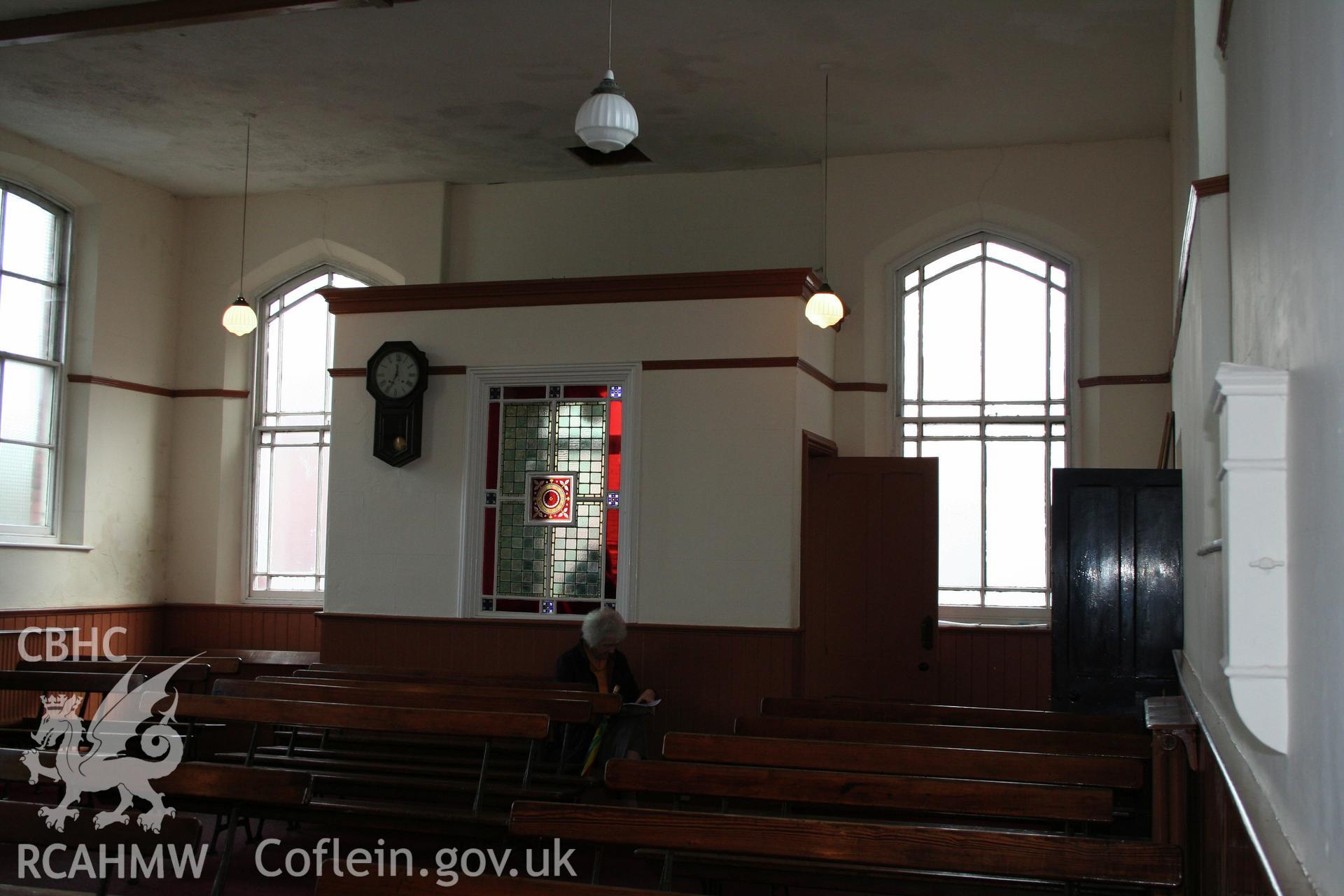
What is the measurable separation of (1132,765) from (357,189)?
923 cm

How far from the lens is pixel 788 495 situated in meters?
8.26

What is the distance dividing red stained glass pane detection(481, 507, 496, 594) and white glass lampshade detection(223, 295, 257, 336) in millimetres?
2809

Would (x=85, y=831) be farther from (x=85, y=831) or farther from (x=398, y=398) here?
(x=398, y=398)

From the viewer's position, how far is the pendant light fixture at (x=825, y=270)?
8.29 meters

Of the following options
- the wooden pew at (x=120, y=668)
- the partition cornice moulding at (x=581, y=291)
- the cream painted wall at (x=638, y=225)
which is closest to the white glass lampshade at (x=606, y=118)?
the partition cornice moulding at (x=581, y=291)

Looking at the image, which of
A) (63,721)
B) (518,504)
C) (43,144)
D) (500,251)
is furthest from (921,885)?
(43,144)

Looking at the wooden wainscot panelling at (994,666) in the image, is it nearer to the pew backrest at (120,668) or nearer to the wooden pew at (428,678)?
the wooden pew at (428,678)

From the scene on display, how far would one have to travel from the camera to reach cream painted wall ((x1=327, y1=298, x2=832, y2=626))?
832 cm

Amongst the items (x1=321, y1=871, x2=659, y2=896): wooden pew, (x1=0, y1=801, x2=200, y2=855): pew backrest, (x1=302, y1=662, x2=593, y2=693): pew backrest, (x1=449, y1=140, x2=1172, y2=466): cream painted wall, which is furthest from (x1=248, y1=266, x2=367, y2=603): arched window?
(x1=321, y1=871, x2=659, y2=896): wooden pew

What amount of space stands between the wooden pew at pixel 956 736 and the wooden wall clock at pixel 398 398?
4.42 m

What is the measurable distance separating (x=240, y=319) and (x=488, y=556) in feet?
9.94

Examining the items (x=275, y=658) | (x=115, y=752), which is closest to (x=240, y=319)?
(x=275, y=658)

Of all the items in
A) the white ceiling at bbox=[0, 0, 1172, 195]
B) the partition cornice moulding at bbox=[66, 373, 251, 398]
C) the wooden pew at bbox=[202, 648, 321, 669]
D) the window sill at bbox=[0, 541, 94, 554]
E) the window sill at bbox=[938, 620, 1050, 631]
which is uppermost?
the white ceiling at bbox=[0, 0, 1172, 195]

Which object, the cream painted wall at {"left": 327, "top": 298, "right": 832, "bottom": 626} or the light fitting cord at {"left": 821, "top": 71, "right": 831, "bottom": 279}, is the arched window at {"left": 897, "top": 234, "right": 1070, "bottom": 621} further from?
the cream painted wall at {"left": 327, "top": 298, "right": 832, "bottom": 626}
